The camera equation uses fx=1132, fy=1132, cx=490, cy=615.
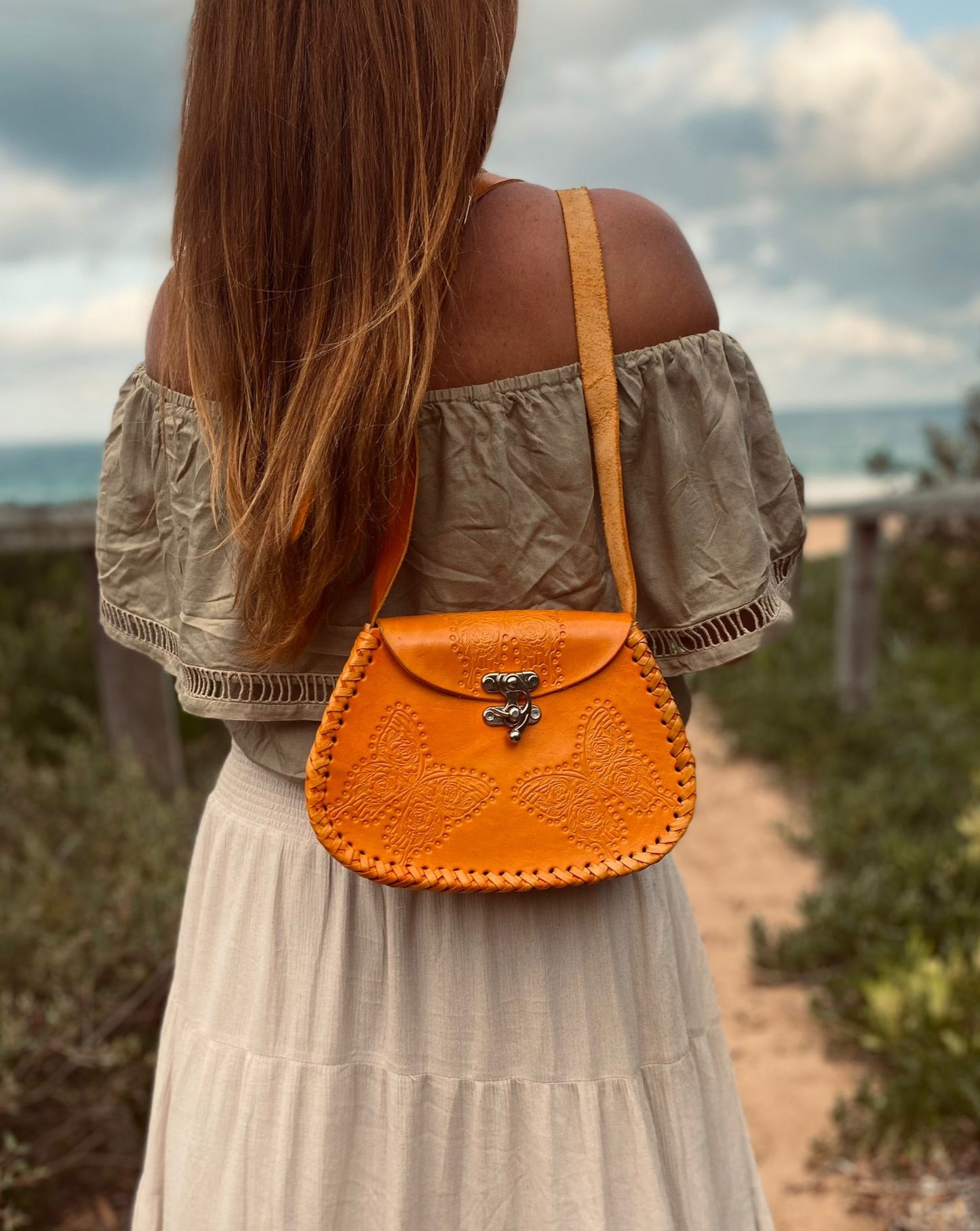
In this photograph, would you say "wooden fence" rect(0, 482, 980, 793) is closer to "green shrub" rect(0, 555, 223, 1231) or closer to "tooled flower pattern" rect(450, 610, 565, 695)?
"green shrub" rect(0, 555, 223, 1231)

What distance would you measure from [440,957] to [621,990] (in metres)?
0.20

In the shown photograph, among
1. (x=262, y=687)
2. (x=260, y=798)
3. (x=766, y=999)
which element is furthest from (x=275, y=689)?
(x=766, y=999)

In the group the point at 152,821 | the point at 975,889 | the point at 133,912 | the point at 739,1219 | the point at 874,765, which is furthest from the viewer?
the point at 874,765

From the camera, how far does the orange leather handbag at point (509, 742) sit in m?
1.12

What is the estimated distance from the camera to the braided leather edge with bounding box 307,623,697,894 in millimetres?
1109

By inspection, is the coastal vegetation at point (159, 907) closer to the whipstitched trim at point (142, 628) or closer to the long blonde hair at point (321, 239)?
the whipstitched trim at point (142, 628)

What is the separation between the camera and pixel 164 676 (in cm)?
373

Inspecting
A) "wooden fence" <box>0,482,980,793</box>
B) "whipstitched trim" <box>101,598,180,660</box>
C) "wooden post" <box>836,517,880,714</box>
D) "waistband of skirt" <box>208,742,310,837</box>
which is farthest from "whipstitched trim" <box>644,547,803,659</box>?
"wooden post" <box>836,517,880,714</box>

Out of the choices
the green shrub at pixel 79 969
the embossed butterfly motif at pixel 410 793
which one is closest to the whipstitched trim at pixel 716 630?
the embossed butterfly motif at pixel 410 793

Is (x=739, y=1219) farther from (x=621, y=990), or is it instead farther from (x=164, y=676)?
(x=164, y=676)

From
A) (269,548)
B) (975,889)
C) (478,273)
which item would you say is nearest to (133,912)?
(269,548)

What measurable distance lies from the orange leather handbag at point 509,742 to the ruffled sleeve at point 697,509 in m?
0.08

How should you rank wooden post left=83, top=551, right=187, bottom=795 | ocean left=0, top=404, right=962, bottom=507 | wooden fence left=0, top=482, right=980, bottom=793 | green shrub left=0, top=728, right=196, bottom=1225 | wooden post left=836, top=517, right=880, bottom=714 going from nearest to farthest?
1. green shrub left=0, top=728, right=196, bottom=1225
2. wooden fence left=0, top=482, right=980, bottom=793
3. wooden post left=83, top=551, right=187, bottom=795
4. wooden post left=836, top=517, right=880, bottom=714
5. ocean left=0, top=404, right=962, bottom=507

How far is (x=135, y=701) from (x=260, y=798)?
2506mm
